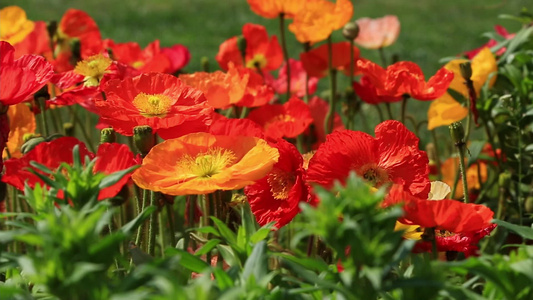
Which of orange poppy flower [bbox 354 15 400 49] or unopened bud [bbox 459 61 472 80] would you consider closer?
unopened bud [bbox 459 61 472 80]

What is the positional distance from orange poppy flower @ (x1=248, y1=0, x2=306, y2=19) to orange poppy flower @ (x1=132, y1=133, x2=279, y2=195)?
96 cm

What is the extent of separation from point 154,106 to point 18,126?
0.58m

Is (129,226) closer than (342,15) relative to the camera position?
Yes

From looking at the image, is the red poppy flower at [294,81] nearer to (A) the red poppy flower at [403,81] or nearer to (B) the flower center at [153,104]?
(A) the red poppy flower at [403,81]

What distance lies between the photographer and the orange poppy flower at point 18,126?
1913 millimetres

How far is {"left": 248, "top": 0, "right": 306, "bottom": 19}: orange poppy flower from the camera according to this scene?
→ 230 centimetres

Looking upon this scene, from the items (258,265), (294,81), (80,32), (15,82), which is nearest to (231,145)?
(15,82)

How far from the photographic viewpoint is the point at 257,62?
8.37ft

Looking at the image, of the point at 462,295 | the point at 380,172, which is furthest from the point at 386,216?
the point at 380,172

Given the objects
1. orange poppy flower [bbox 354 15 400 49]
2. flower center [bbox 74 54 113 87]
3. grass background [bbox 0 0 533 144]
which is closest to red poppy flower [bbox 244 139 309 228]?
flower center [bbox 74 54 113 87]

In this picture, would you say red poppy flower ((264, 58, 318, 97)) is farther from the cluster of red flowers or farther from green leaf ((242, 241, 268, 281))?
Answer: green leaf ((242, 241, 268, 281))

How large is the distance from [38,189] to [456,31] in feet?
21.9

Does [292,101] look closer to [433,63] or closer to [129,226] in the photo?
[129,226]

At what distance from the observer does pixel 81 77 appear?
1732mm
